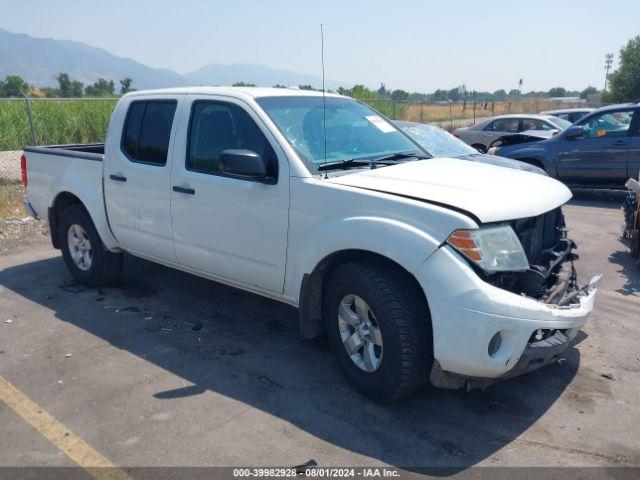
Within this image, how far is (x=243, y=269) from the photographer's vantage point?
443cm

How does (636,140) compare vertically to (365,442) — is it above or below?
above

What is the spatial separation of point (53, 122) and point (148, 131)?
42.8 feet

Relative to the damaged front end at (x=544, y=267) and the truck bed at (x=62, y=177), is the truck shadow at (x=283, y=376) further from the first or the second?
the truck bed at (x=62, y=177)

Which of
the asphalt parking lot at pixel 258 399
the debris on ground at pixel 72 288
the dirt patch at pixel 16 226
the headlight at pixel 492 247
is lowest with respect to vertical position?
the asphalt parking lot at pixel 258 399

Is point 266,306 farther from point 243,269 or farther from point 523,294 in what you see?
point 523,294

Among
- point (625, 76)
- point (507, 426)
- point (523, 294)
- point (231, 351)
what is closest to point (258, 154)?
point (231, 351)

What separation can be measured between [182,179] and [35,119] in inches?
521

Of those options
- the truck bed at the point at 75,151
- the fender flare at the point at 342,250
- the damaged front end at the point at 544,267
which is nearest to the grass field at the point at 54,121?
the truck bed at the point at 75,151

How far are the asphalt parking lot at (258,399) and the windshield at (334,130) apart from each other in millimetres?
1559

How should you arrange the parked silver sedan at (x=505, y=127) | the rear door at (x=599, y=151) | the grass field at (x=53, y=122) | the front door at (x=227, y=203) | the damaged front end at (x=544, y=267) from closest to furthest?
the damaged front end at (x=544, y=267) → the front door at (x=227, y=203) → the rear door at (x=599, y=151) → the parked silver sedan at (x=505, y=127) → the grass field at (x=53, y=122)

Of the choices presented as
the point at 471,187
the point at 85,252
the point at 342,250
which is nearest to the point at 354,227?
the point at 342,250

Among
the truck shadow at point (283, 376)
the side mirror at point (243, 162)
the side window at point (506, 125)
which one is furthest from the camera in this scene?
the side window at point (506, 125)

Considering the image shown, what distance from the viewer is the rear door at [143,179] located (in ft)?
16.3

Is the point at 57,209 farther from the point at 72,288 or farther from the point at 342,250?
the point at 342,250
